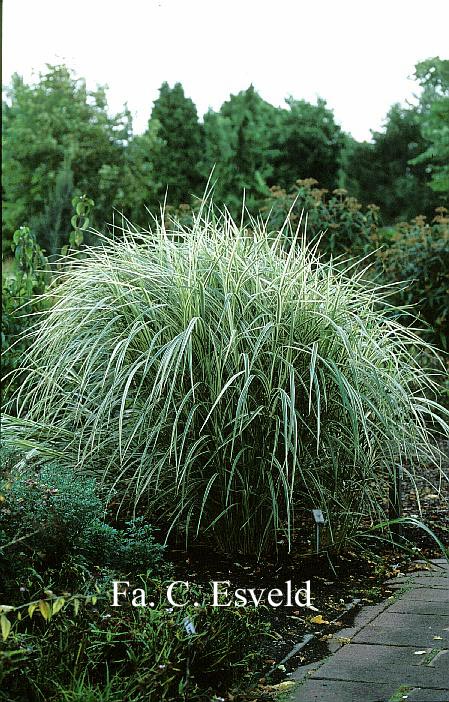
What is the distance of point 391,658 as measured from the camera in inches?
95.7

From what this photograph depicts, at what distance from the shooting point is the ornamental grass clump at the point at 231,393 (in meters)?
3.10

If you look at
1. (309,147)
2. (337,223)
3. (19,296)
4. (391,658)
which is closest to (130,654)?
(391,658)

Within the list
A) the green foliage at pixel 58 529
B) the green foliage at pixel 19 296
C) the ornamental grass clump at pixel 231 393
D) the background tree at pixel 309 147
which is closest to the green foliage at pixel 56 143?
the background tree at pixel 309 147

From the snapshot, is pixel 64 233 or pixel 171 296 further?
pixel 64 233

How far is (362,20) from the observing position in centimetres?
1095

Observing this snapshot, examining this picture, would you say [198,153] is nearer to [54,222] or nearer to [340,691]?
[54,222]

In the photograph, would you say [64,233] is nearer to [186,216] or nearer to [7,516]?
[186,216]

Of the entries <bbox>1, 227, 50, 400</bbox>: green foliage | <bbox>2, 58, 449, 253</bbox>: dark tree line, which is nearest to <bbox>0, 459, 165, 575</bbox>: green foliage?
<bbox>1, 227, 50, 400</bbox>: green foliage

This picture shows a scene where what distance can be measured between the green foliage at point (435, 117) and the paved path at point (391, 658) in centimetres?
1145

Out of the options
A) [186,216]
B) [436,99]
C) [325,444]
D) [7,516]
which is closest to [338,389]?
[325,444]

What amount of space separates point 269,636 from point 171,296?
1.30 metres

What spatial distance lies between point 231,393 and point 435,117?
1232cm

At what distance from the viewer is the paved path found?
2.18 m

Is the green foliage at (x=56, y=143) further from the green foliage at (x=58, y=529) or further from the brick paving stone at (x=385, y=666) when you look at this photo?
the brick paving stone at (x=385, y=666)
